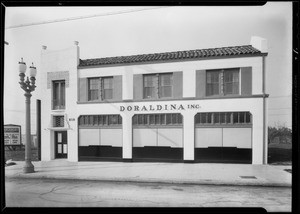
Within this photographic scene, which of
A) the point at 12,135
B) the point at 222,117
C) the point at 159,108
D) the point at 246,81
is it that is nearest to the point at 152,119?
the point at 159,108

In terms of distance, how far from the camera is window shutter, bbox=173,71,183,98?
729 centimetres

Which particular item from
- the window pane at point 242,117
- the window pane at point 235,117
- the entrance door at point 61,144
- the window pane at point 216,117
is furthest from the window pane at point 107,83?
the window pane at point 242,117

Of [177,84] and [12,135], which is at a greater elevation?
[177,84]

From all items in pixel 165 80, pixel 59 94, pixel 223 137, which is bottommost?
pixel 223 137

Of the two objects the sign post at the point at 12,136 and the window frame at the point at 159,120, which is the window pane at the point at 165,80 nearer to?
the window frame at the point at 159,120

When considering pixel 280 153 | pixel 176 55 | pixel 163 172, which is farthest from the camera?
pixel 176 55

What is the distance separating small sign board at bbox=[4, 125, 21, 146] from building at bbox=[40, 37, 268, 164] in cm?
95

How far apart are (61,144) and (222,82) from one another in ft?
22.6

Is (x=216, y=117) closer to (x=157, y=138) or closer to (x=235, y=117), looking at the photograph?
(x=235, y=117)

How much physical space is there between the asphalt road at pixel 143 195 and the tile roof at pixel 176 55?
4451mm

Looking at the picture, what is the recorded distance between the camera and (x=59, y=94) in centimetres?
705

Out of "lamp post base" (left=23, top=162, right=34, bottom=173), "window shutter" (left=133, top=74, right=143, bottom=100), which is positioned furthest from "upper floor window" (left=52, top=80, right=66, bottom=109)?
"window shutter" (left=133, top=74, right=143, bottom=100)

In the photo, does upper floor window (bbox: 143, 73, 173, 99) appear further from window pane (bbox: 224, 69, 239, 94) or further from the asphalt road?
the asphalt road
